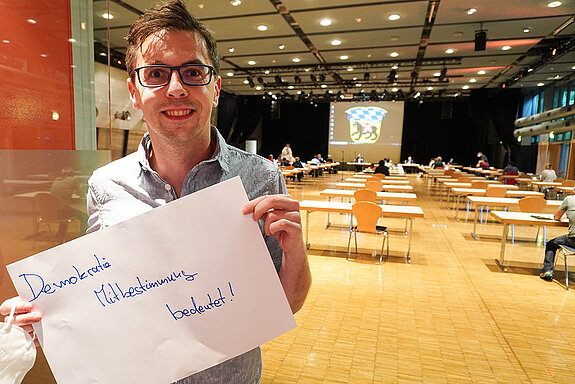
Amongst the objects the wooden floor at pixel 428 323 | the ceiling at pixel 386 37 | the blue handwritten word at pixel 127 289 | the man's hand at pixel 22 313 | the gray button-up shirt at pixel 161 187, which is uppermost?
the ceiling at pixel 386 37

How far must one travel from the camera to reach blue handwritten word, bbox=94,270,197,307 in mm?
797

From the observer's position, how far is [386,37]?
9492 mm

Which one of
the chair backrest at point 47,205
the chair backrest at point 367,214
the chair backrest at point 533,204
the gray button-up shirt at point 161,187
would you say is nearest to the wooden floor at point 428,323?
the chair backrest at point 367,214

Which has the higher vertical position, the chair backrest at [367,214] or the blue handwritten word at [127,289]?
the blue handwritten word at [127,289]

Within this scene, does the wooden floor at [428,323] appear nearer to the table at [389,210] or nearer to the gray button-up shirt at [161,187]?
the table at [389,210]

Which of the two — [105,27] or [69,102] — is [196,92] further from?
[105,27]

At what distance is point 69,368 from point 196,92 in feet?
2.42

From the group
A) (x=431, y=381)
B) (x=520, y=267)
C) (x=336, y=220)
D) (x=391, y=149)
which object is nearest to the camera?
(x=431, y=381)

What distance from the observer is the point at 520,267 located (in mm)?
4840

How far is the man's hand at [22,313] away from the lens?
2.48 feet

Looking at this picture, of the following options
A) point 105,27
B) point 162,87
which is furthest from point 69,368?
point 105,27

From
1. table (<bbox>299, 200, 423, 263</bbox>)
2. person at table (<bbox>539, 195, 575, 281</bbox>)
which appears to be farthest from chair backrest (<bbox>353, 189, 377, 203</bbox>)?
person at table (<bbox>539, 195, 575, 281</bbox>)

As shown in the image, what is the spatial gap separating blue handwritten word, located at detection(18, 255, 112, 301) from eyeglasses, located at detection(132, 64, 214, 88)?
464mm

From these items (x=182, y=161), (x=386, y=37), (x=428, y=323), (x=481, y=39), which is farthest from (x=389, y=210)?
(x=386, y=37)
